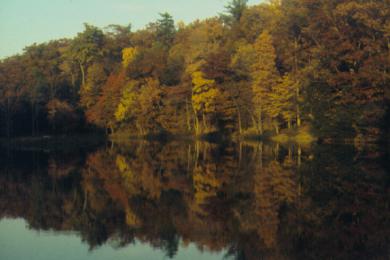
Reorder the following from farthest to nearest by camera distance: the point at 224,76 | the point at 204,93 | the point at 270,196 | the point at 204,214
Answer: the point at 204,93, the point at 224,76, the point at 270,196, the point at 204,214

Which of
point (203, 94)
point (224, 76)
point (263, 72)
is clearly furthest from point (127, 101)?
point (263, 72)

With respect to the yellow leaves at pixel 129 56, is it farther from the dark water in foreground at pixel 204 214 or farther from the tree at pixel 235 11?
the dark water in foreground at pixel 204 214

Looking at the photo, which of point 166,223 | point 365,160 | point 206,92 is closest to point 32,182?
point 166,223

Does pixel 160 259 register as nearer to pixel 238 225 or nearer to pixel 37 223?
Result: pixel 238 225

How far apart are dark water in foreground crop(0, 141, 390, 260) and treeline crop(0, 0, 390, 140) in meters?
15.0

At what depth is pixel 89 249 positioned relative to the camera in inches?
363

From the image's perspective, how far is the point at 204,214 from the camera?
1191cm

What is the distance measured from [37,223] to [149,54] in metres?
53.8

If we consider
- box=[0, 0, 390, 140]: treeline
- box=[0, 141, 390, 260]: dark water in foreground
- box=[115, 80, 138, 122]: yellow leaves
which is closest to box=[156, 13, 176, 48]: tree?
Result: box=[0, 0, 390, 140]: treeline

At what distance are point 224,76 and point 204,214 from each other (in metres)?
40.0

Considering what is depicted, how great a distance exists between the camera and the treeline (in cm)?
3422

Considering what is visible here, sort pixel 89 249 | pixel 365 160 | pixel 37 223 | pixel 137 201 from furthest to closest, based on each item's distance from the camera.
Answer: pixel 365 160
pixel 137 201
pixel 37 223
pixel 89 249

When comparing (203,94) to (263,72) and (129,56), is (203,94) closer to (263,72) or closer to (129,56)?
(263,72)

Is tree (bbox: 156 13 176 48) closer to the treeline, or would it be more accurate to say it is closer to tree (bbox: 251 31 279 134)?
the treeline
